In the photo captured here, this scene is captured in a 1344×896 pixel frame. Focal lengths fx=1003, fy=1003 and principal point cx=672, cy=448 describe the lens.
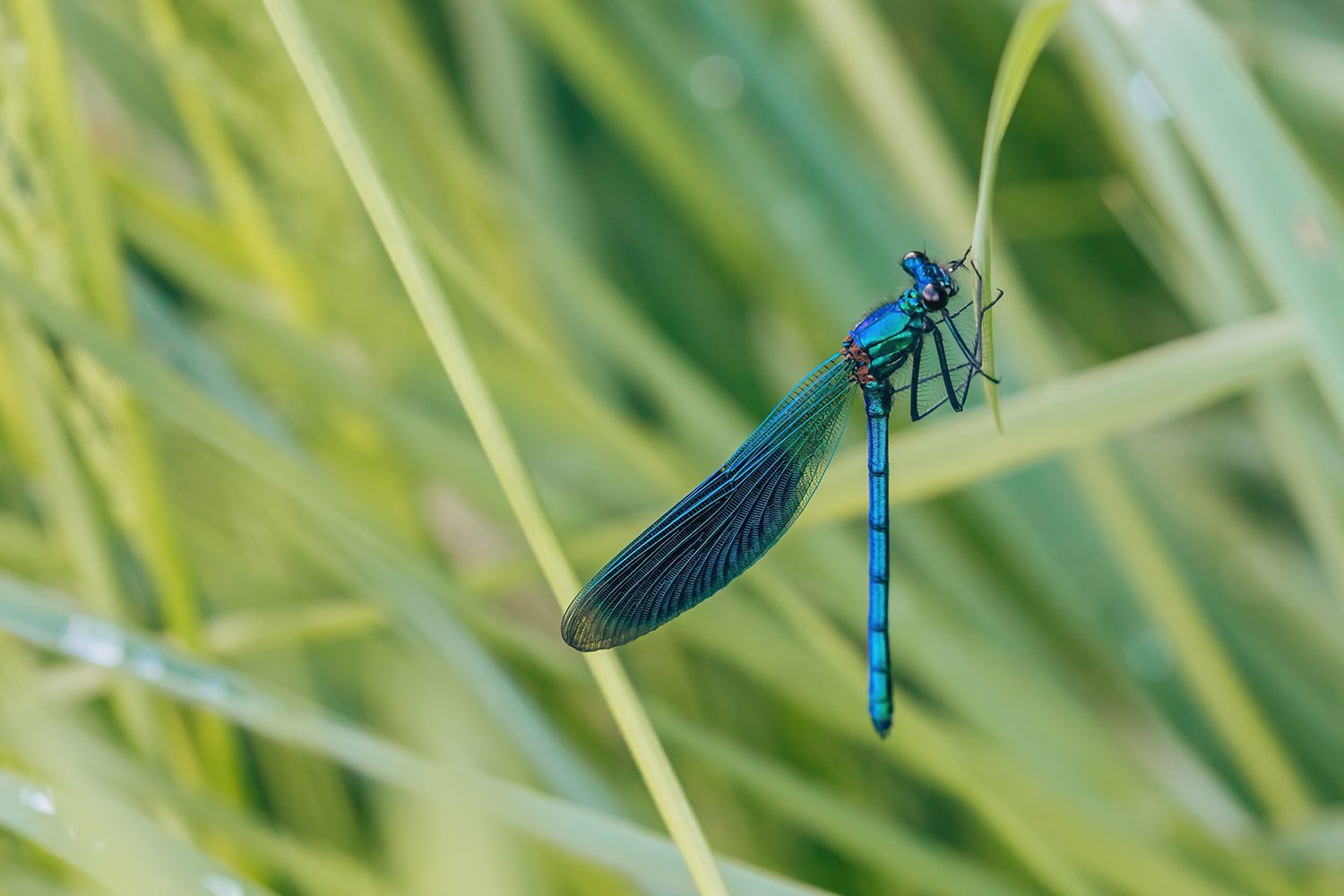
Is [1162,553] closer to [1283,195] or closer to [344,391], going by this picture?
[1283,195]

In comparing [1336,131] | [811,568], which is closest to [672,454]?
[811,568]

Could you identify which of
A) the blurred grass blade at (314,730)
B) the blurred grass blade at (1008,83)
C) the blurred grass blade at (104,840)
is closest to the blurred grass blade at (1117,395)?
the blurred grass blade at (1008,83)

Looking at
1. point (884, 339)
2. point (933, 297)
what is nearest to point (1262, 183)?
point (933, 297)

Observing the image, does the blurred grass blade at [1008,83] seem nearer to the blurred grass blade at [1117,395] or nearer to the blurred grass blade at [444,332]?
the blurred grass blade at [1117,395]

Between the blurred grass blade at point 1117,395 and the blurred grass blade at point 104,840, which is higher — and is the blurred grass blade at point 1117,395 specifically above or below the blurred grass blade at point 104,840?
above

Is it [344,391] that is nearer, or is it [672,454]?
[344,391]

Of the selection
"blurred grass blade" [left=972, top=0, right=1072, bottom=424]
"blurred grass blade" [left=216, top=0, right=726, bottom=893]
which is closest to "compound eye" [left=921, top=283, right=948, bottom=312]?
"blurred grass blade" [left=972, top=0, right=1072, bottom=424]

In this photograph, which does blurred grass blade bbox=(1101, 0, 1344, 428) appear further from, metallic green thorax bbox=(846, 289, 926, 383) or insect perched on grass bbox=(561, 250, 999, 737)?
metallic green thorax bbox=(846, 289, 926, 383)
